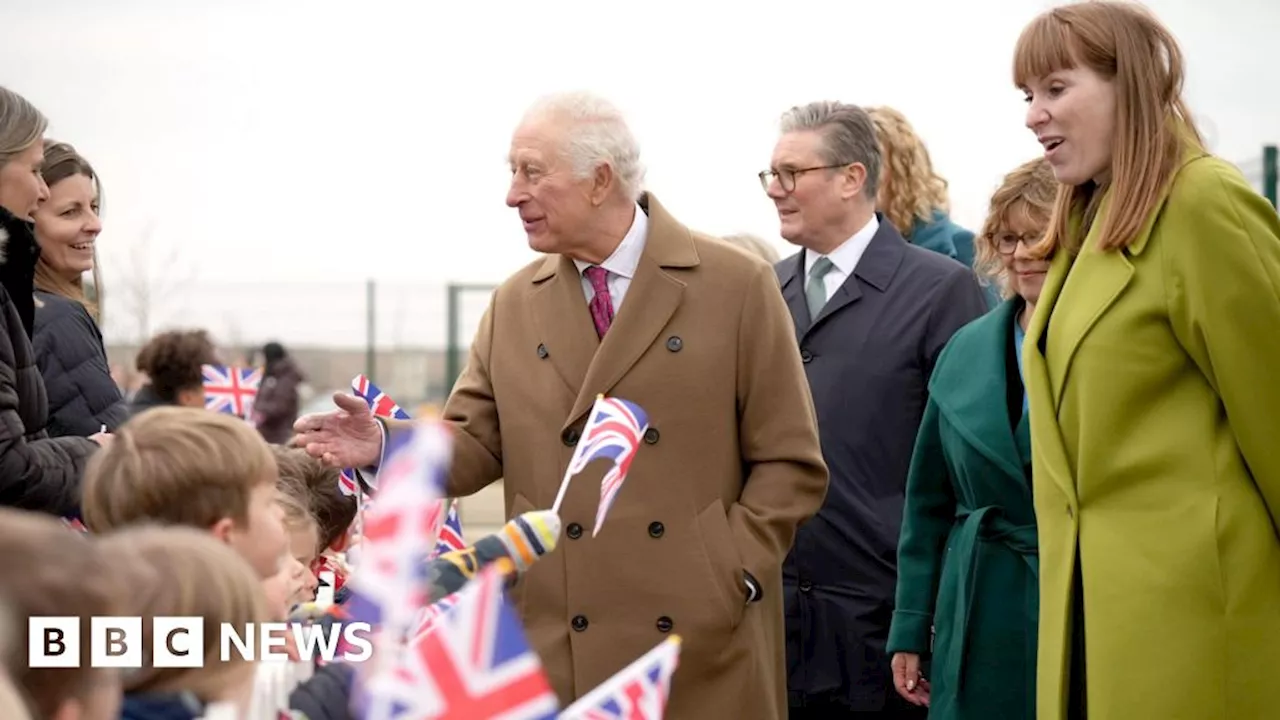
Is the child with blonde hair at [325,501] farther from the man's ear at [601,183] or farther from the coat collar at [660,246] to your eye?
the man's ear at [601,183]

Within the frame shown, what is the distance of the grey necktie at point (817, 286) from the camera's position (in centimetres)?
Answer: 578

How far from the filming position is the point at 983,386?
15.0 ft

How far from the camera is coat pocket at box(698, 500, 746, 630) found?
450 centimetres

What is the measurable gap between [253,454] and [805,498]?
1691 mm

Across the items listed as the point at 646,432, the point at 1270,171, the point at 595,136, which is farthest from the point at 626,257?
the point at 1270,171

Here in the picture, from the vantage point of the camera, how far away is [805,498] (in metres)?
4.64

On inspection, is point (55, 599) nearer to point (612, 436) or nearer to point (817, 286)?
point (612, 436)

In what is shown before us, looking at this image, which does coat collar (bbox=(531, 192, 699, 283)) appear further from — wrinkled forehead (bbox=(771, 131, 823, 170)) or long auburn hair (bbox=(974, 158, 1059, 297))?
wrinkled forehead (bbox=(771, 131, 823, 170))

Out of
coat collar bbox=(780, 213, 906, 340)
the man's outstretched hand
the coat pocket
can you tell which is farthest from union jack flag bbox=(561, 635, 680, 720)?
coat collar bbox=(780, 213, 906, 340)

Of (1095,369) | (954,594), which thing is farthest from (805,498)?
(1095,369)

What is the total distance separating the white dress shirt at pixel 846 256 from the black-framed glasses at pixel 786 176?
0.72ft

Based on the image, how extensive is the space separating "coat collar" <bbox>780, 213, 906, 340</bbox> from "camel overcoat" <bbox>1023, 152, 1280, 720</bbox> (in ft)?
6.02

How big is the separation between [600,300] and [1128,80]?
150 cm

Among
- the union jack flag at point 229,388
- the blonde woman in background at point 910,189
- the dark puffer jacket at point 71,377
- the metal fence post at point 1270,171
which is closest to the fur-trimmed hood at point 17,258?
the dark puffer jacket at point 71,377
